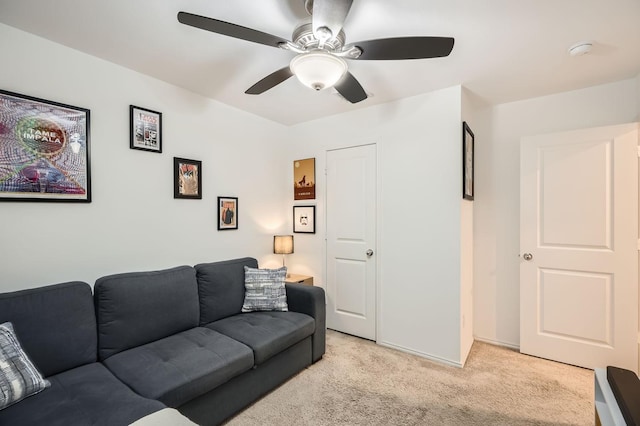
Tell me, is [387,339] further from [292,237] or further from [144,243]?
[144,243]

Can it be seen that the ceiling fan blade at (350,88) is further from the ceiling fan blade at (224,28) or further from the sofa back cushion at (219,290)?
the sofa back cushion at (219,290)

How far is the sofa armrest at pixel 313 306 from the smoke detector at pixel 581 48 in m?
2.61

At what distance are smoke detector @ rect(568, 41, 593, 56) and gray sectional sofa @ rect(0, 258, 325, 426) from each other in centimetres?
266

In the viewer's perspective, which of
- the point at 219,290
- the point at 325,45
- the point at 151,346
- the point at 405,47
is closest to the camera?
the point at 405,47

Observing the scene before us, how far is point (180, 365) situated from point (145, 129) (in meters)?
1.85

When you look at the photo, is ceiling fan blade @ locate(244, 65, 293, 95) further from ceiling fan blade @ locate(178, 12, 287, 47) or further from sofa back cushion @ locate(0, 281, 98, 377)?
sofa back cushion @ locate(0, 281, 98, 377)

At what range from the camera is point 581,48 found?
204cm

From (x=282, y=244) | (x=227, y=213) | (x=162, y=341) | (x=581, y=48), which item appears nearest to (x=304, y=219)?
(x=282, y=244)

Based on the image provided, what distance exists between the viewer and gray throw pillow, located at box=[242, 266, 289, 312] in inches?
109

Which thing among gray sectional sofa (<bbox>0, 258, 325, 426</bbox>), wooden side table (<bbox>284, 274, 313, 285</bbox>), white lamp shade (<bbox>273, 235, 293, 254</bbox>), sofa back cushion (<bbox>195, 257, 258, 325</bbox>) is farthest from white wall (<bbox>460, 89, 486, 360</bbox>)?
sofa back cushion (<bbox>195, 257, 258, 325</bbox>)

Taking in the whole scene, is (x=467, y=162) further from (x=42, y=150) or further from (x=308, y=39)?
(x=42, y=150)

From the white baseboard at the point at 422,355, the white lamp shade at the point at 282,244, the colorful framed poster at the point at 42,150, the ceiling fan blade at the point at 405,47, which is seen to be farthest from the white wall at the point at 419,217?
the colorful framed poster at the point at 42,150

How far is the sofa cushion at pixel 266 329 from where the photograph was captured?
85.2 inches

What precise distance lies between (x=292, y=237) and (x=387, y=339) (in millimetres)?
1555
